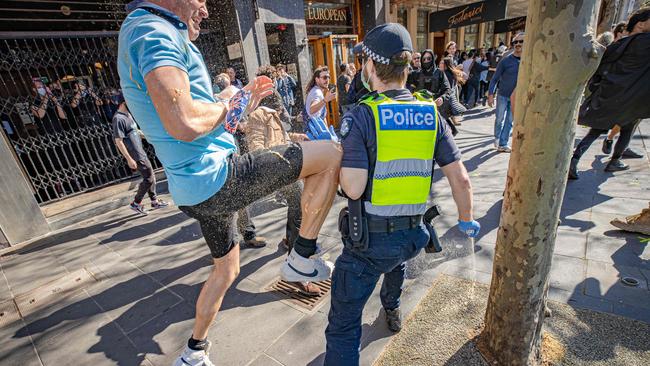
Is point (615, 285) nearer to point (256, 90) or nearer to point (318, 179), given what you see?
point (318, 179)

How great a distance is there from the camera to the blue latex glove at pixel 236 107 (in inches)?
65.6

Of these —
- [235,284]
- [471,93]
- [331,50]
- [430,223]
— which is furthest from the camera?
[471,93]

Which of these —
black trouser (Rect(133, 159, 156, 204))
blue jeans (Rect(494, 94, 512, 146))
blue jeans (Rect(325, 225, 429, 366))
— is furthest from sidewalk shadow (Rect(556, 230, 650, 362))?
black trouser (Rect(133, 159, 156, 204))

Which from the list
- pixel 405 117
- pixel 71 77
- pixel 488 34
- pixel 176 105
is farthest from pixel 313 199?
pixel 488 34

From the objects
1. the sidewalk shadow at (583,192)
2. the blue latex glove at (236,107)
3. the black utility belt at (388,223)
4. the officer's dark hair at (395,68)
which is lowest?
the sidewalk shadow at (583,192)

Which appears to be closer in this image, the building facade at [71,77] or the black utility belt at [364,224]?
the black utility belt at [364,224]

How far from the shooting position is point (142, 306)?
2.99 meters

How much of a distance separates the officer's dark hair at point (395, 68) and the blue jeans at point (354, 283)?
0.83 metres

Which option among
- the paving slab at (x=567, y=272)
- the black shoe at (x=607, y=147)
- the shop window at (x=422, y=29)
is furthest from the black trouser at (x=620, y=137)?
the shop window at (x=422, y=29)

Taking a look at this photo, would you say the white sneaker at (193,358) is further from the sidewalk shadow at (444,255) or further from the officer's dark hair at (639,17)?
the officer's dark hair at (639,17)

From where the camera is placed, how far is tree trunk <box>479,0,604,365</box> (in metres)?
1.27

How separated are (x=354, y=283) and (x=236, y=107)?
1136 mm

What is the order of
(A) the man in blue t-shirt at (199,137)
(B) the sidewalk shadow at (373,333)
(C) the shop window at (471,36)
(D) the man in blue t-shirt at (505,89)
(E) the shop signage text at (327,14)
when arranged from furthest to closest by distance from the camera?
(C) the shop window at (471,36)
(E) the shop signage text at (327,14)
(D) the man in blue t-shirt at (505,89)
(B) the sidewalk shadow at (373,333)
(A) the man in blue t-shirt at (199,137)

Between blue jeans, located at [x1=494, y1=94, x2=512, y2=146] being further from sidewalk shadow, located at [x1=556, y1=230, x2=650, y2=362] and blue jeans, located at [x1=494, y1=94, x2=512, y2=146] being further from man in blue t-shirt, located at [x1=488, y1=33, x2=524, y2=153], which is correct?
sidewalk shadow, located at [x1=556, y1=230, x2=650, y2=362]
